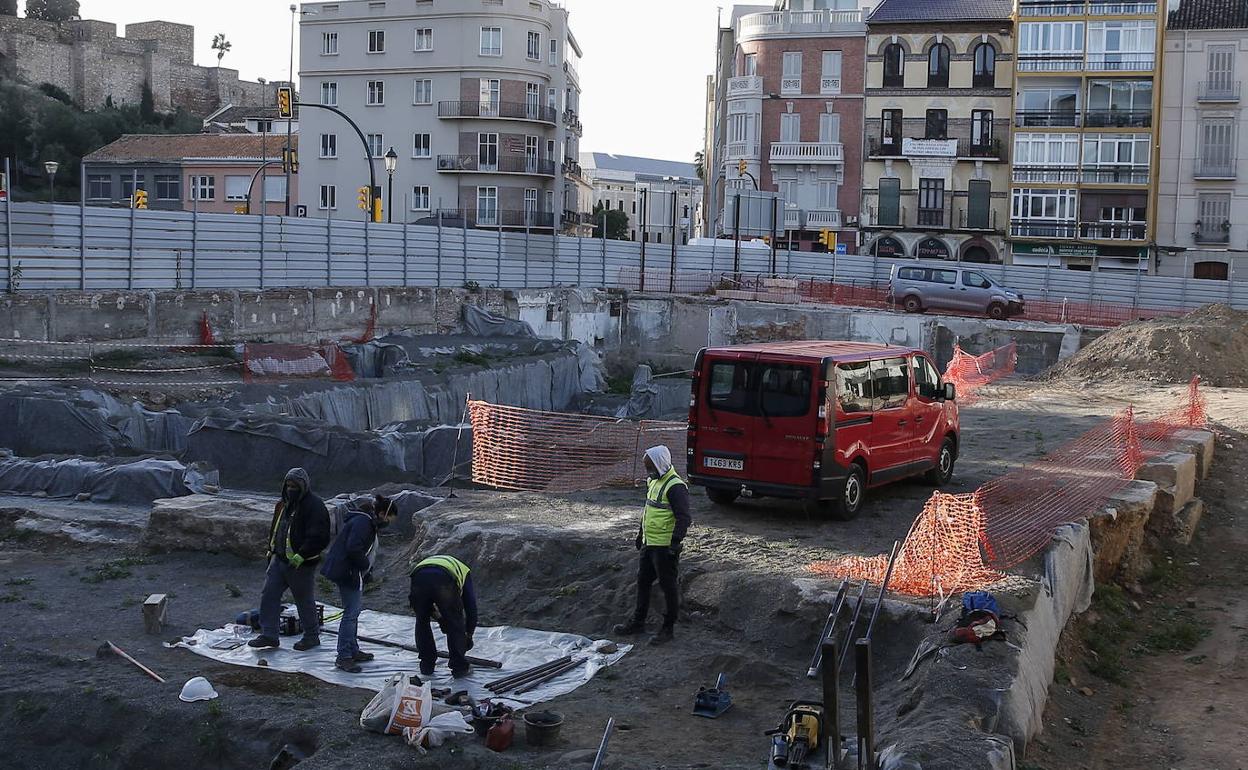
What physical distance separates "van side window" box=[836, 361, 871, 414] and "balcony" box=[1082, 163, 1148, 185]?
44.9 metres

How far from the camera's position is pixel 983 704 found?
7859 millimetres

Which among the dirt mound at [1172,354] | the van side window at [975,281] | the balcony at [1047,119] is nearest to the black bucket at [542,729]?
the dirt mound at [1172,354]

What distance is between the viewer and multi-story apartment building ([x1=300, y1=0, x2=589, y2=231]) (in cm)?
6050

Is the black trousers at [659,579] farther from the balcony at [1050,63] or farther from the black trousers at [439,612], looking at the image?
the balcony at [1050,63]

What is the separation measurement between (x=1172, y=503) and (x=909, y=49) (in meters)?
45.7

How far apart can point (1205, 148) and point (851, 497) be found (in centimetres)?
4705

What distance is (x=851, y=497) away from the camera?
13.5 meters

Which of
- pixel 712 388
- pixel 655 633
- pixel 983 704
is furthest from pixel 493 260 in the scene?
pixel 983 704

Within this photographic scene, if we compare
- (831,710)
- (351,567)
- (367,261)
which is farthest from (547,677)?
(367,261)

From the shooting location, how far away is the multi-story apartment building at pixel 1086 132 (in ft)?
176

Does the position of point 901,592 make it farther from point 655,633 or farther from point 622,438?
point 622,438

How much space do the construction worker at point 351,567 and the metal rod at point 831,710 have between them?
4030mm

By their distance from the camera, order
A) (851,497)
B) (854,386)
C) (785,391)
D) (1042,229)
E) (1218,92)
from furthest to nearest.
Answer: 1. (1042,229)
2. (1218,92)
3. (851,497)
4. (854,386)
5. (785,391)

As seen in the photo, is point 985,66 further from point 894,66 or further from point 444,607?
point 444,607
